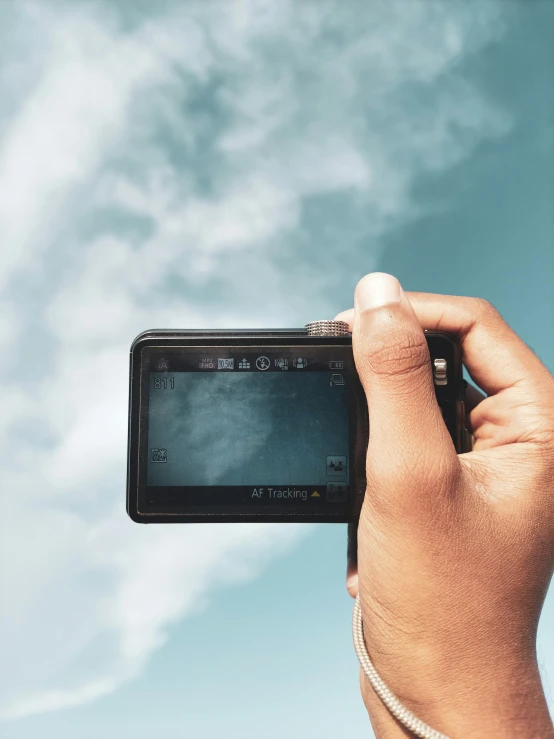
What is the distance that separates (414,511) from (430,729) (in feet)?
4.32

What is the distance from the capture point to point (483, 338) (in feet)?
16.4

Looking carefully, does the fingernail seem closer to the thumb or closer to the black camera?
the thumb

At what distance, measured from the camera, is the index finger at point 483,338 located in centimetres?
486

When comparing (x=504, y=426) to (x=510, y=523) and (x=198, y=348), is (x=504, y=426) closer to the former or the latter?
(x=510, y=523)

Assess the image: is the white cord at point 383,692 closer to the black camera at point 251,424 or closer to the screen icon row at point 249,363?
the black camera at point 251,424

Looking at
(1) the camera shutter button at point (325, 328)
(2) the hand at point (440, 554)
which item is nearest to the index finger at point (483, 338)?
(1) the camera shutter button at point (325, 328)

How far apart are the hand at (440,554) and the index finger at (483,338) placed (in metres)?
0.84

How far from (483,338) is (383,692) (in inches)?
105

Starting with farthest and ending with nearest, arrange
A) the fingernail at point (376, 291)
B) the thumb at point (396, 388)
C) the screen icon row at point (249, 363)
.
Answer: the screen icon row at point (249, 363), the fingernail at point (376, 291), the thumb at point (396, 388)

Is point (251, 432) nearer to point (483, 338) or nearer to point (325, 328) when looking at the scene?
point (325, 328)

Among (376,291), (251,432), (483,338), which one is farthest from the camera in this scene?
(483,338)

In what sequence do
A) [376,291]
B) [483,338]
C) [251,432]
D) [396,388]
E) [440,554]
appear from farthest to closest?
[483,338] → [251,432] → [376,291] → [396,388] → [440,554]

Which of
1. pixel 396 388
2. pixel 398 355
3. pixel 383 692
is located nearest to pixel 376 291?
pixel 398 355

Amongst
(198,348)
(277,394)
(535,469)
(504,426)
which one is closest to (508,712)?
(535,469)
